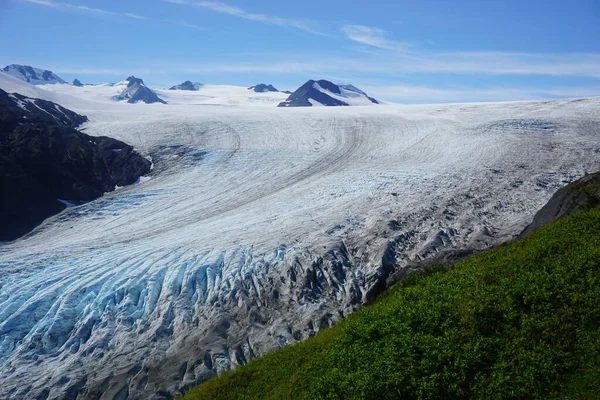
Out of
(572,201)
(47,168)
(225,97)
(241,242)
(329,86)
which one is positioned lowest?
(241,242)

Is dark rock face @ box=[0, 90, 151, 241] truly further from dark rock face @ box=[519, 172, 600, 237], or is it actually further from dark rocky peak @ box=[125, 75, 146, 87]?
dark rocky peak @ box=[125, 75, 146, 87]

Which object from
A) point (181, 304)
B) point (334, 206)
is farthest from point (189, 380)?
point (334, 206)

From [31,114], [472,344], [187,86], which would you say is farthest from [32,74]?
[472,344]

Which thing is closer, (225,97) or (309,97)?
(309,97)

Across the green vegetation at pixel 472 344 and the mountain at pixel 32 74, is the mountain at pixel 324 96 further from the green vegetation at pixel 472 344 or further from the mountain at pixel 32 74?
the green vegetation at pixel 472 344

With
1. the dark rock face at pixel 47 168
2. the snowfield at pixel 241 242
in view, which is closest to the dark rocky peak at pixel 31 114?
the dark rock face at pixel 47 168

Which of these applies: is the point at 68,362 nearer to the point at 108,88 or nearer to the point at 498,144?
the point at 498,144

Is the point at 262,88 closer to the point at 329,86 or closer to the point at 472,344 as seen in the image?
the point at 329,86
